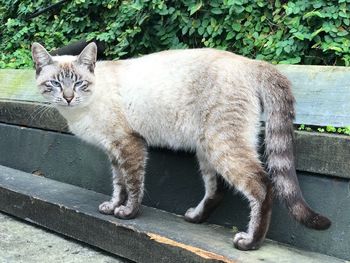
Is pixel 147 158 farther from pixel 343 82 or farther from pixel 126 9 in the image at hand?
pixel 126 9

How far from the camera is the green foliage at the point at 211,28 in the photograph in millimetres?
4551

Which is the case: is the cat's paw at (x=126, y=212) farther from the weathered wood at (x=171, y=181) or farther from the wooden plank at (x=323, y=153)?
the wooden plank at (x=323, y=153)

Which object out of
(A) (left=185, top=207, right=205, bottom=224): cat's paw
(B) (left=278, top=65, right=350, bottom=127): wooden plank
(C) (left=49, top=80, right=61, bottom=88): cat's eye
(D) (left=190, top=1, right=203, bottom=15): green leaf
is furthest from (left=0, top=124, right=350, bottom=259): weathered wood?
(D) (left=190, top=1, right=203, bottom=15): green leaf

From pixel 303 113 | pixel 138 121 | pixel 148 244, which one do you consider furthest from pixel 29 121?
pixel 303 113

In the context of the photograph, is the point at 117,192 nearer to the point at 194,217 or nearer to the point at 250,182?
the point at 194,217

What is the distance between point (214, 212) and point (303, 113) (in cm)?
103

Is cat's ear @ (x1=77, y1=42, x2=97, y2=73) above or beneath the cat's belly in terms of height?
above

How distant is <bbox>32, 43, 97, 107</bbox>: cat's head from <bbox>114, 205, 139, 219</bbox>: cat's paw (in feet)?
2.93

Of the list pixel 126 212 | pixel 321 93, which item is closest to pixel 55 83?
pixel 126 212

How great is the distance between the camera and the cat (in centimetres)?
346

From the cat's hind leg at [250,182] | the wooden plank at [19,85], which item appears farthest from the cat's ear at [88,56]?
the wooden plank at [19,85]

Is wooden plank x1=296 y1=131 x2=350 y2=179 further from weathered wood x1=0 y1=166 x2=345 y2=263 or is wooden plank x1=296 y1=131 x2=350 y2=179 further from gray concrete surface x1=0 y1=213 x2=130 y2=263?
gray concrete surface x1=0 y1=213 x2=130 y2=263

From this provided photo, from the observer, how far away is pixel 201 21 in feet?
17.9

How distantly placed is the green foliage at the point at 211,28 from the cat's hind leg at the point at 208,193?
134cm
